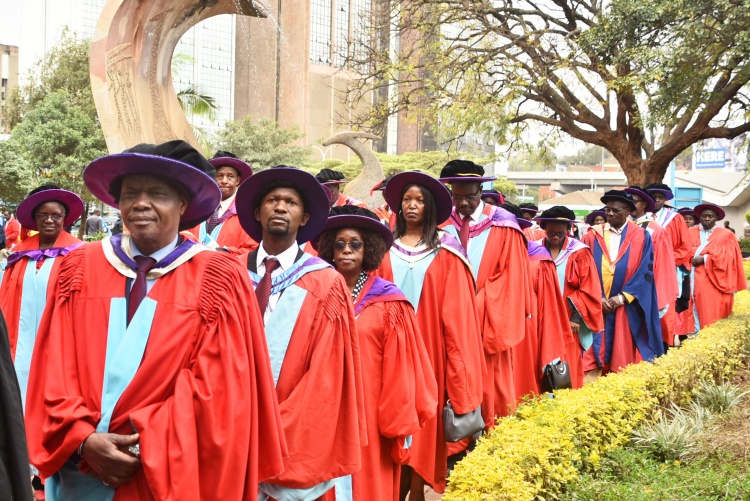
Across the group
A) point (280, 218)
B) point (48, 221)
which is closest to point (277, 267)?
point (280, 218)

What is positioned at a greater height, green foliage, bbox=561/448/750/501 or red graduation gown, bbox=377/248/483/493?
red graduation gown, bbox=377/248/483/493

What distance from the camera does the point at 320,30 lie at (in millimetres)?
60094

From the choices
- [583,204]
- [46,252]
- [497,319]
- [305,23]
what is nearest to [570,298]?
[497,319]

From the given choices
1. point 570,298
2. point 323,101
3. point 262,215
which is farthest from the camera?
point 323,101

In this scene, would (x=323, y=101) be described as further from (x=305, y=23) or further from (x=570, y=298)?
(x=570, y=298)

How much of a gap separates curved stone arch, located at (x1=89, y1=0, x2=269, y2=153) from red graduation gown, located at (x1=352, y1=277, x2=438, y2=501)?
6.54 meters

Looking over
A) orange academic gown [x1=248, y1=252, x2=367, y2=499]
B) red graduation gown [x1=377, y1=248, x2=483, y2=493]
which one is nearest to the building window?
red graduation gown [x1=377, y1=248, x2=483, y2=493]

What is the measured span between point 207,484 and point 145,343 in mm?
561

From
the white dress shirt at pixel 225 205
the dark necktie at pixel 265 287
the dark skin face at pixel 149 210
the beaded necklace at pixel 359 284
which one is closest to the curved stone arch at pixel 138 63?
the white dress shirt at pixel 225 205

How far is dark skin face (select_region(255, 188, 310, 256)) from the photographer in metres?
4.30

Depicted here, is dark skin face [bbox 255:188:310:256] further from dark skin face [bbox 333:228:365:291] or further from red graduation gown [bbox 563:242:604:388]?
red graduation gown [bbox 563:242:604:388]

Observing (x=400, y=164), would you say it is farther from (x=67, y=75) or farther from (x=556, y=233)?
(x=556, y=233)

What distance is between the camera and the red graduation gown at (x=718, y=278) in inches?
521

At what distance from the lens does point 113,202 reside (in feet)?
11.9
